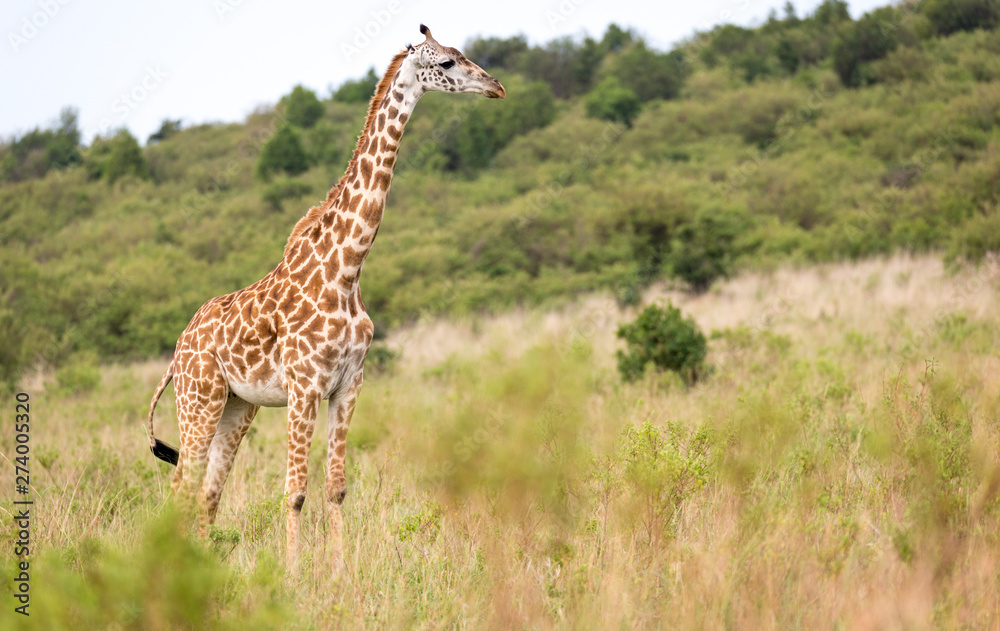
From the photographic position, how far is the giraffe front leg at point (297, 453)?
13.1 feet

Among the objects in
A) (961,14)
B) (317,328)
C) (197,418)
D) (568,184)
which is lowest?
(197,418)

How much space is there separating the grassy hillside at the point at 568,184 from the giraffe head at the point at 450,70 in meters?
12.0

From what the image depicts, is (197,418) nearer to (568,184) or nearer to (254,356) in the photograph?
(254,356)

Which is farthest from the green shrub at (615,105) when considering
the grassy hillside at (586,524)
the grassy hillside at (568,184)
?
the grassy hillside at (586,524)

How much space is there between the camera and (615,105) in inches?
1537

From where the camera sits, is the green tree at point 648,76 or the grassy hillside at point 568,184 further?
the green tree at point 648,76

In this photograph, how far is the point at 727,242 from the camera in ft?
55.5

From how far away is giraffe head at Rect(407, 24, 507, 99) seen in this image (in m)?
4.02

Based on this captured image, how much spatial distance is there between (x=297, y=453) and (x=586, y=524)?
1649 millimetres

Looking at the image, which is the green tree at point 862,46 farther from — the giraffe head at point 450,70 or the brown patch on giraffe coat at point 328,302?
the brown patch on giraffe coat at point 328,302

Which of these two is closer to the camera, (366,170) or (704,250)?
(366,170)

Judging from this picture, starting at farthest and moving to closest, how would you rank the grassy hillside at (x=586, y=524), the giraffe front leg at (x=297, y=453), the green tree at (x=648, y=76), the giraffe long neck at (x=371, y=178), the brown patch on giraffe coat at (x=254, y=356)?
the green tree at (x=648, y=76) → the brown patch on giraffe coat at (x=254, y=356) → the giraffe long neck at (x=371, y=178) → the giraffe front leg at (x=297, y=453) → the grassy hillside at (x=586, y=524)

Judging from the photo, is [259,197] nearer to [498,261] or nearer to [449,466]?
[498,261]

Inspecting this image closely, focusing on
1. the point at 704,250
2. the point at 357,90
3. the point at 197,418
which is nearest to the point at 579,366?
the point at 197,418
